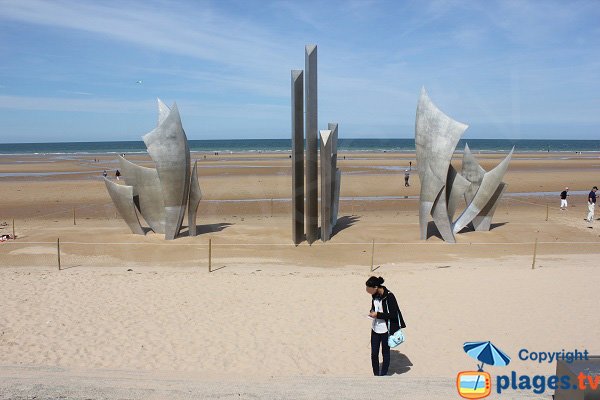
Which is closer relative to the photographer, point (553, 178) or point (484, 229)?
point (484, 229)

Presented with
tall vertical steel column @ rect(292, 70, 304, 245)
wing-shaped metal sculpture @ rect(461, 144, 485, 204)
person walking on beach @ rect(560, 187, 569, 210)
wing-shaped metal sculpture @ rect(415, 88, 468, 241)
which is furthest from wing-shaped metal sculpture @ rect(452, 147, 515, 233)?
person walking on beach @ rect(560, 187, 569, 210)

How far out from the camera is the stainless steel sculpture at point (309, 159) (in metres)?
A: 14.1

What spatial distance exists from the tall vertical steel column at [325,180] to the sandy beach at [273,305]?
62cm

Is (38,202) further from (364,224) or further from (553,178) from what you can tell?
(553,178)

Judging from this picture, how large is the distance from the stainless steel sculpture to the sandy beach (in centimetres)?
63

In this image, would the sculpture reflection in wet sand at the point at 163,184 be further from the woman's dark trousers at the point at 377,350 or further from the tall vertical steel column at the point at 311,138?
the woman's dark trousers at the point at 377,350

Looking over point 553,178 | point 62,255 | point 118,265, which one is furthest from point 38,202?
point 553,178

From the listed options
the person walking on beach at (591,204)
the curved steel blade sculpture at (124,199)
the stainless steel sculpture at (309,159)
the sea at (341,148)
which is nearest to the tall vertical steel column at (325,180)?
the stainless steel sculpture at (309,159)

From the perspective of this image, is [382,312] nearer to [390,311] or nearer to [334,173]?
[390,311]

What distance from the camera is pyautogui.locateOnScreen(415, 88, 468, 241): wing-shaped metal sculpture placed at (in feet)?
45.8

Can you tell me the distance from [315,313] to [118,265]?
237 inches

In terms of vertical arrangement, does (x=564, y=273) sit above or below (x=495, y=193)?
below

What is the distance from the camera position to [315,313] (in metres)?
8.88

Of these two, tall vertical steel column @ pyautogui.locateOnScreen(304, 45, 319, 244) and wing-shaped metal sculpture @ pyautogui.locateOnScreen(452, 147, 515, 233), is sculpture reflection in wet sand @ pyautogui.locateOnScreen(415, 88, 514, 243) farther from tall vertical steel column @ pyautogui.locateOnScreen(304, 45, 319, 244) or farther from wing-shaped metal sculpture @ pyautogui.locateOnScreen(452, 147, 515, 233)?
tall vertical steel column @ pyautogui.locateOnScreen(304, 45, 319, 244)
